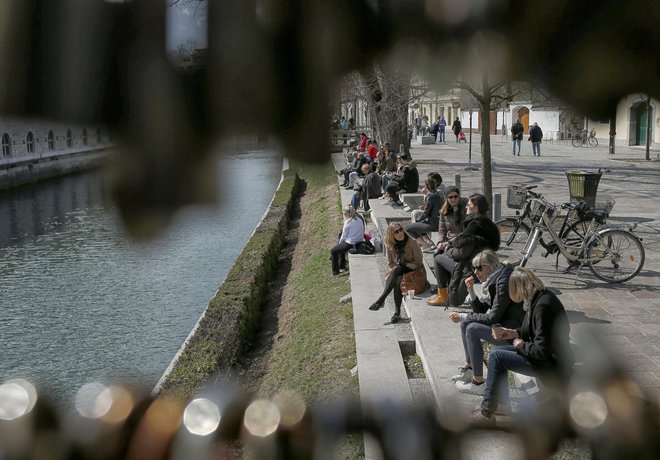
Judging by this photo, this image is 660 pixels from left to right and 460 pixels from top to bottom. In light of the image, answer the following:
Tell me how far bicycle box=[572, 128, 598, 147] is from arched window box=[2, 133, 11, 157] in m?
0.64

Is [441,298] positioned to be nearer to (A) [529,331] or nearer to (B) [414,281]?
(B) [414,281]

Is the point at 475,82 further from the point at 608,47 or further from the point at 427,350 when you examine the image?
the point at 427,350

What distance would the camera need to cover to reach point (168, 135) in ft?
2.62

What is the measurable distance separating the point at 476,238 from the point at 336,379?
1.61 meters

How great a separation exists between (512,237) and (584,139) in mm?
7547

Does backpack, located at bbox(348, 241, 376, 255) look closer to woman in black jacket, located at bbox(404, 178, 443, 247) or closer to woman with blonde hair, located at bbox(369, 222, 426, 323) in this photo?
woman in black jacket, located at bbox(404, 178, 443, 247)

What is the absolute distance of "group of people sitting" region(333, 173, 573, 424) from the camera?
3.34 m

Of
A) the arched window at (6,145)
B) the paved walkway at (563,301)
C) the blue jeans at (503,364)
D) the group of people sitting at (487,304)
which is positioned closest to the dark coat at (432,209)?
the paved walkway at (563,301)

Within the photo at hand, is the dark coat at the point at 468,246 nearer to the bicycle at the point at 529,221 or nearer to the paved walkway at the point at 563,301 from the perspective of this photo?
the paved walkway at the point at 563,301

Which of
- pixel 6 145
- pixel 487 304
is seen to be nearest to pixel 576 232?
pixel 487 304

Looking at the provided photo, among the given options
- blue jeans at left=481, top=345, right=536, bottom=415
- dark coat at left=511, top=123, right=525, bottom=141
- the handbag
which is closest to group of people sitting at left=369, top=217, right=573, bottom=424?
blue jeans at left=481, top=345, right=536, bottom=415

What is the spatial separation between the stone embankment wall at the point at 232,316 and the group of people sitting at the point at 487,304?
1409 mm

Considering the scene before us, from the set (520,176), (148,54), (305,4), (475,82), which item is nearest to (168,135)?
(148,54)

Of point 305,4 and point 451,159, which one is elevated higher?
point 305,4
